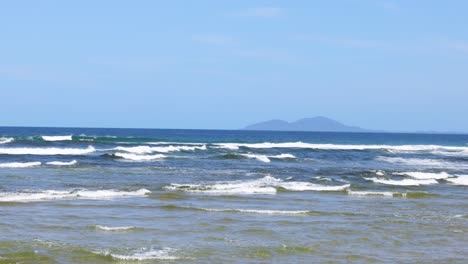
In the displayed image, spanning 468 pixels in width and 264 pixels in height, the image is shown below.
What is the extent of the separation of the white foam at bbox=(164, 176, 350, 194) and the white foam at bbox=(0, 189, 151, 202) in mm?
2122

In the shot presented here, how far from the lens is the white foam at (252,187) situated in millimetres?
21875

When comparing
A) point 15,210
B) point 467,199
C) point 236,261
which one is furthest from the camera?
point 467,199

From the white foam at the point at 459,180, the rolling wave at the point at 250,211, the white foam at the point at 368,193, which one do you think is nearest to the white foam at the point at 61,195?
the rolling wave at the point at 250,211

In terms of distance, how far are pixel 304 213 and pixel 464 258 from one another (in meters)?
5.63

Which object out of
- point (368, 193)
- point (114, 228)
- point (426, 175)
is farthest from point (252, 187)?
point (426, 175)

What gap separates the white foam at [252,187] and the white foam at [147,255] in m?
9.66

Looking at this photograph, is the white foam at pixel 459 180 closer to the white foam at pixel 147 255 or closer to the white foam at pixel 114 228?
the white foam at pixel 114 228

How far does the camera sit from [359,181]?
27.5m

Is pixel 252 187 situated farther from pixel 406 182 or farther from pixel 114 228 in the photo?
pixel 114 228

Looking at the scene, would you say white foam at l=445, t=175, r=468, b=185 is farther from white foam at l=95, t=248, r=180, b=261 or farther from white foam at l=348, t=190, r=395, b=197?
white foam at l=95, t=248, r=180, b=261

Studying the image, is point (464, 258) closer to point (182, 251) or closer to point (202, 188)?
point (182, 251)

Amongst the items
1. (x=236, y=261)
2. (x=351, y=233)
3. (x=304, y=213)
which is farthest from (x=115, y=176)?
(x=236, y=261)

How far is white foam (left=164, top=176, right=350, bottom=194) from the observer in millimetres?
21875

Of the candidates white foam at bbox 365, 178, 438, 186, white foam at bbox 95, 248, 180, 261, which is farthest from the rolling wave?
white foam at bbox 365, 178, 438, 186
